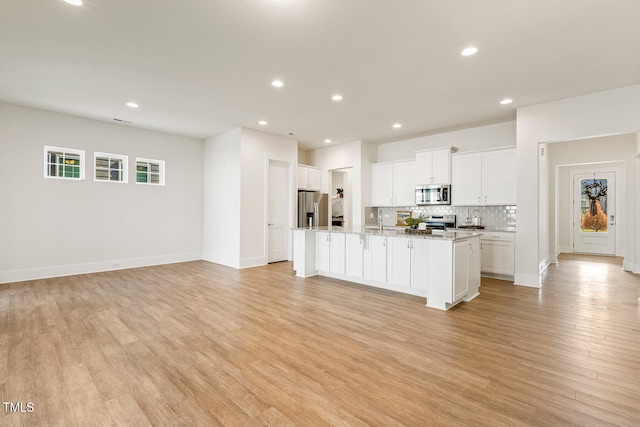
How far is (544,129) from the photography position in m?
4.73

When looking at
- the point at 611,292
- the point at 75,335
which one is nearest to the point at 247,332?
the point at 75,335

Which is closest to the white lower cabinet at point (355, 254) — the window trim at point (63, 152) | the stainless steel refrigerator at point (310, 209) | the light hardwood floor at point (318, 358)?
the light hardwood floor at point (318, 358)

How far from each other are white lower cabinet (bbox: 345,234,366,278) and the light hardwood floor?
416mm

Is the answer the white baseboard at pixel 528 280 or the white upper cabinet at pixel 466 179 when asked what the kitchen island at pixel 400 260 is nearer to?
the white baseboard at pixel 528 280

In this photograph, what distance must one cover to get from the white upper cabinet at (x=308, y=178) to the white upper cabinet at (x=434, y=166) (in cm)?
263

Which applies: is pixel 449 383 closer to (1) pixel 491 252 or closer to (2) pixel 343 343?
(2) pixel 343 343

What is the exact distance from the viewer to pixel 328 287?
475 cm

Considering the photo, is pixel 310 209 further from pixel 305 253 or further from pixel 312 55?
pixel 312 55

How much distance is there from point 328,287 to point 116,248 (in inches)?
181

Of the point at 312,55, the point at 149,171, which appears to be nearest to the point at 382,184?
the point at 312,55

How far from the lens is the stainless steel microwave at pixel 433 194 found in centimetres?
618

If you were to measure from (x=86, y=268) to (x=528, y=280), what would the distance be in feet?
26.2

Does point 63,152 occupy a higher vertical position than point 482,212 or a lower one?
higher

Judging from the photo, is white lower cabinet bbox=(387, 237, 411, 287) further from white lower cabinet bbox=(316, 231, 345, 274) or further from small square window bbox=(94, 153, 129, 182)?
small square window bbox=(94, 153, 129, 182)
